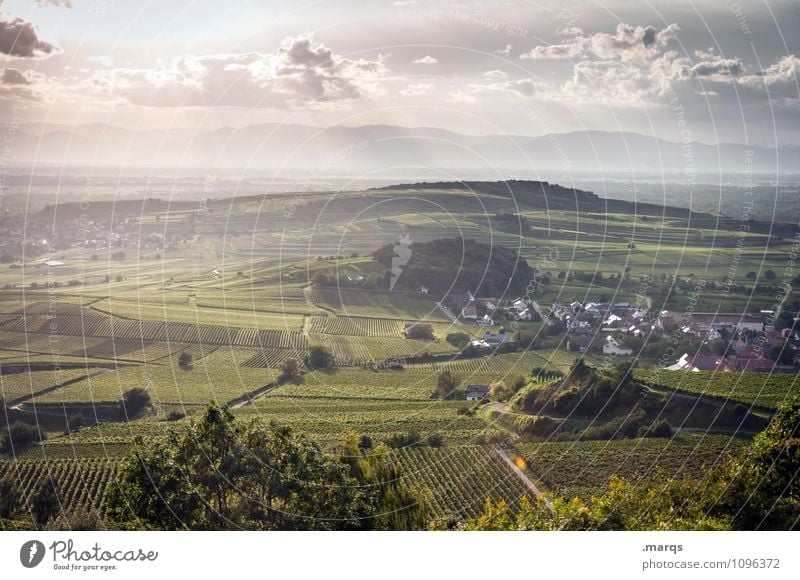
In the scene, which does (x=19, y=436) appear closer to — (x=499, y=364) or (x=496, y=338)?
(x=499, y=364)

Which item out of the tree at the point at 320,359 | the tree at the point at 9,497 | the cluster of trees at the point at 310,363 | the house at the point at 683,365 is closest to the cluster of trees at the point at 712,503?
the tree at the point at 9,497

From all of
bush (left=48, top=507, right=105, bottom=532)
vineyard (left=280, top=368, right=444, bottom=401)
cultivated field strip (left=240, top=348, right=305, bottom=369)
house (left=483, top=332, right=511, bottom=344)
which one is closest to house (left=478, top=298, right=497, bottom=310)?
house (left=483, top=332, right=511, bottom=344)

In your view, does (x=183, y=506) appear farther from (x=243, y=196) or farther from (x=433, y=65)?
(x=243, y=196)

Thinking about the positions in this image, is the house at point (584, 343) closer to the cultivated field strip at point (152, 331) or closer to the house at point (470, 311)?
the house at point (470, 311)

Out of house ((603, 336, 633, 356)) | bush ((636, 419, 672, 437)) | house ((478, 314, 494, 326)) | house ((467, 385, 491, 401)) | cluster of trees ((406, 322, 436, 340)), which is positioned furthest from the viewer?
house ((478, 314, 494, 326))

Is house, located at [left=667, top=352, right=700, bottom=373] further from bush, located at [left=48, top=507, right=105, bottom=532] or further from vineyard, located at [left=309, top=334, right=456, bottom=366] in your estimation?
bush, located at [left=48, top=507, right=105, bottom=532]

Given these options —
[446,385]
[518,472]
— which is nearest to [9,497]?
[518,472]
